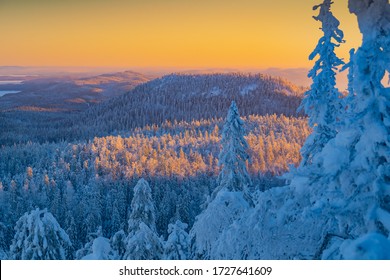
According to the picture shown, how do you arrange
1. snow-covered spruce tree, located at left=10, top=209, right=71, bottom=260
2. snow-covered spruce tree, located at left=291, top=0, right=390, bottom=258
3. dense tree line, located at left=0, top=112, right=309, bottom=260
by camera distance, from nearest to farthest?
snow-covered spruce tree, located at left=291, top=0, right=390, bottom=258 → snow-covered spruce tree, located at left=10, top=209, right=71, bottom=260 → dense tree line, located at left=0, top=112, right=309, bottom=260

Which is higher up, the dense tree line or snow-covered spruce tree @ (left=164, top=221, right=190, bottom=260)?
snow-covered spruce tree @ (left=164, top=221, right=190, bottom=260)

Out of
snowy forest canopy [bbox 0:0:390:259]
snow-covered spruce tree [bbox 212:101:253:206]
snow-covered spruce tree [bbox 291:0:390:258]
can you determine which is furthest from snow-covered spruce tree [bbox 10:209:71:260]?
snow-covered spruce tree [bbox 291:0:390:258]

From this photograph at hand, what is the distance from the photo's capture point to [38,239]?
1160cm

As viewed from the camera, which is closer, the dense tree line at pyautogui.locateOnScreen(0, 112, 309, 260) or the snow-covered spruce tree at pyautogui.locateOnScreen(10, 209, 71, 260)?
the snow-covered spruce tree at pyautogui.locateOnScreen(10, 209, 71, 260)

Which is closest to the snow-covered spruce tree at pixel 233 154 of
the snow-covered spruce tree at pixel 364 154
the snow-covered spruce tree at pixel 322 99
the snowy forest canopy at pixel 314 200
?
the snowy forest canopy at pixel 314 200

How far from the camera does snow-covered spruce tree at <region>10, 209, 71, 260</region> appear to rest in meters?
11.6

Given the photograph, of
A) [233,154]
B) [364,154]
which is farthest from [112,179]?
[364,154]

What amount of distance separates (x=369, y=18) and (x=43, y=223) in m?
11.3

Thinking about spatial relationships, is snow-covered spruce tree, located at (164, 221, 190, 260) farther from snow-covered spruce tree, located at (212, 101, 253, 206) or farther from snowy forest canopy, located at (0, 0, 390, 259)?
snow-covered spruce tree, located at (212, 101, 253, 206)

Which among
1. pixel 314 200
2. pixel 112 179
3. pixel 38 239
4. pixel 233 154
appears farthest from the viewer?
pixel 112 179

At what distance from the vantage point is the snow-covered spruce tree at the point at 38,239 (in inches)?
455

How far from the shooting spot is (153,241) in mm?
13141

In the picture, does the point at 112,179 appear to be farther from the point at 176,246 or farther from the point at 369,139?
the point at 369,139
